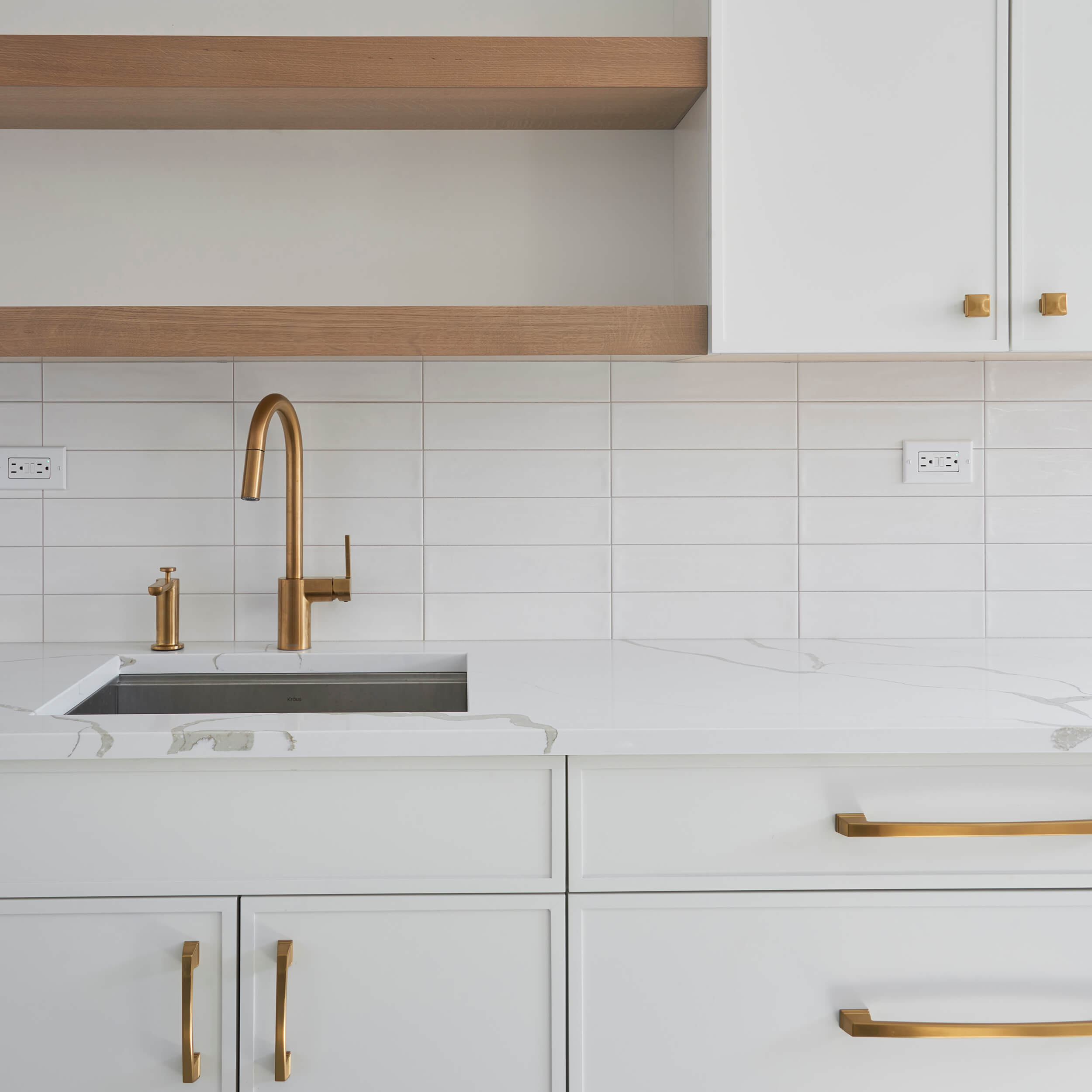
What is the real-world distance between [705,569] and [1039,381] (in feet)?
2.18

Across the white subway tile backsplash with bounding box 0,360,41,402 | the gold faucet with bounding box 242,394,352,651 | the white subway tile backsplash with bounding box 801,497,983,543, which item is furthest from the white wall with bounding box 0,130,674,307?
the white subway tile backsplash with bounding box 801,497,983,543

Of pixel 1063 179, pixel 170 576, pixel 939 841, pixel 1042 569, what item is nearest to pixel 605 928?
pixel 939 841

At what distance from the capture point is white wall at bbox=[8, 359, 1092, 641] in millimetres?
1579

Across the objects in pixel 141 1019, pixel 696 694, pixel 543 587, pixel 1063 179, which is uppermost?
pixel 1063 179

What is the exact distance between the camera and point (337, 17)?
61.9 inches

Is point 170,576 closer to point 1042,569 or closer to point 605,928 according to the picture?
point 605,928

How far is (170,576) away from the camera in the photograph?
158cm

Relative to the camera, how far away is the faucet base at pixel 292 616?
4.94 feet

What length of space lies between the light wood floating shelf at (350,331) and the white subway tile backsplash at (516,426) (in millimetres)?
271

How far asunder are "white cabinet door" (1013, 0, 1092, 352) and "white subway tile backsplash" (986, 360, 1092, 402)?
302 mm

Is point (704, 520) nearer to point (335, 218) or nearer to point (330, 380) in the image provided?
point (330, 380)

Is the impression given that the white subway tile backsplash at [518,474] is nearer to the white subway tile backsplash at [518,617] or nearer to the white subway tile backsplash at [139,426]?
the white subway tile backsplash at [518,617]

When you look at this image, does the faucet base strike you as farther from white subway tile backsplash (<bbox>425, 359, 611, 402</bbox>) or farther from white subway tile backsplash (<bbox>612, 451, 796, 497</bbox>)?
white subway tile backsplash (<bbox>612, 451, 796, 497</bbox>)

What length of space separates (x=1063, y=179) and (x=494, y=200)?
2.85 ft
